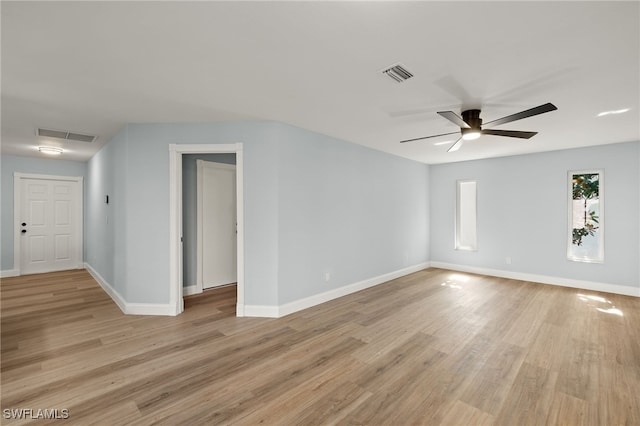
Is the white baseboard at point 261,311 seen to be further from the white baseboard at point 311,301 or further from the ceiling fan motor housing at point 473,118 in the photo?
the ceiling fan motor housing at point 473,118

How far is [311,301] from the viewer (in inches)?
158

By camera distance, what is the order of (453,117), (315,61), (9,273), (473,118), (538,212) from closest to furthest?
(315,61) → (453,117) → (473,118) → (538,212) → (9,273)

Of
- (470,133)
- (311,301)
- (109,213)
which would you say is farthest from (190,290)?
(470,133)

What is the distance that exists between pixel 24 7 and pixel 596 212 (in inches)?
299

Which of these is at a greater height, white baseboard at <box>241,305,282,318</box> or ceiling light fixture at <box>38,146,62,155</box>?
ceiling light fixture at <box>38,146,62,155</box>

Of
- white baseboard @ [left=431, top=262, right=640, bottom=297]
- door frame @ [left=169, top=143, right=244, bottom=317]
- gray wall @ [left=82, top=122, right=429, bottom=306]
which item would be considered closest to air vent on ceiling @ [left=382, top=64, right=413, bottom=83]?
gray wall @ [left=82, top=122, right=429, bottom=306]

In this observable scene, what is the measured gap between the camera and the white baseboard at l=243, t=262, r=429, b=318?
142 inches

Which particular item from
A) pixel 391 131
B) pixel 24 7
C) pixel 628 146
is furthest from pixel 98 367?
pixel 628 146

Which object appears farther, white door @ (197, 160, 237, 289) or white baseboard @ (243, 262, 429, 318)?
white door @ (197, 160, 237, 289)

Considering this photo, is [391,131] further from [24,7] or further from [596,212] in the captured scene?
[596,212]

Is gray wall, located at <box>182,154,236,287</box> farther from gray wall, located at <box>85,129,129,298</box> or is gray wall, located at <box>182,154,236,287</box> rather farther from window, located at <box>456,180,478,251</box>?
window, located at <box>456,180,478,251</box>
